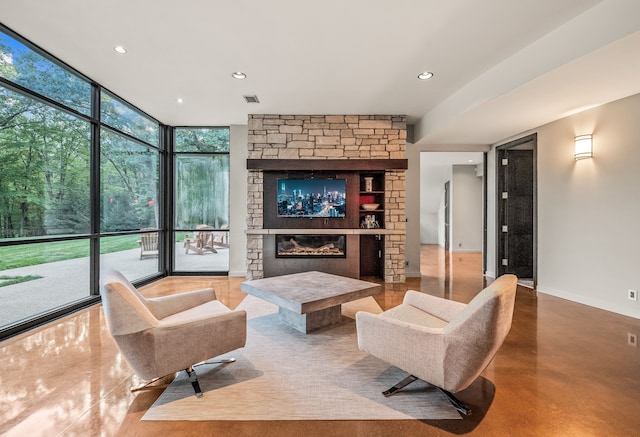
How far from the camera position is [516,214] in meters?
5.55

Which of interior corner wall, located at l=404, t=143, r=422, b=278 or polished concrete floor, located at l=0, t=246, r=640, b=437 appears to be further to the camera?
interior corner wall, located at l=404, t=143, r=422, b=278

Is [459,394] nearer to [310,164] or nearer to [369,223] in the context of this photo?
[369,223]

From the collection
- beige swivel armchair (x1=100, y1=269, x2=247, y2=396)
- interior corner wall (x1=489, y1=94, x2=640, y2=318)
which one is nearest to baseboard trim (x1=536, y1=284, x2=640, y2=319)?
interior corner wall (x1=489, y1=94, x2=640, y2=318)

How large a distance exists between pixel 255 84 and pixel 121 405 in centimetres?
366

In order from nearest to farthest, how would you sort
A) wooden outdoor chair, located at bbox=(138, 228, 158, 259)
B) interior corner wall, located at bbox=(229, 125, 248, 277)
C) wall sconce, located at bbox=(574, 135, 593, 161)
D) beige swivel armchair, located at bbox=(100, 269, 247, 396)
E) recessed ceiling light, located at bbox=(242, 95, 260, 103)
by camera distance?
1. beige swivel armchair, located at bbox=(100, 269, 247, 396)
2. wall sconce, located at bbox=(574, 135, 593, 161)
3. recessed ceiling light, located at bbox=(242, 95, 260, 103)
4. wooden outdoor chair, located at bbox=(138, 228, 158, 259)
5. interior corner wall, located at bbox=(229, 125, 248, 277)

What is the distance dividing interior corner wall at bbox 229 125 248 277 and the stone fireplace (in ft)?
1.67

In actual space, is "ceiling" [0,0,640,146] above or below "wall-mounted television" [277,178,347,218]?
above

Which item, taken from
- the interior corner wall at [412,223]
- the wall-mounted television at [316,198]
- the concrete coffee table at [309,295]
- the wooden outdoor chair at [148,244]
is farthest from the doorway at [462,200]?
the wooden outdoor chair at [148,244]

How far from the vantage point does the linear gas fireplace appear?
5.30 m

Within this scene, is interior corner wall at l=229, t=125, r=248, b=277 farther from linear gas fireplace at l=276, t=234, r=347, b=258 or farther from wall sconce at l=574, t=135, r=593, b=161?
wall sconce at l=574, t=135, r=593, b=161

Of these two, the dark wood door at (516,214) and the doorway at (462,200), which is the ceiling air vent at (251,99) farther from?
the doorway at (462,200)

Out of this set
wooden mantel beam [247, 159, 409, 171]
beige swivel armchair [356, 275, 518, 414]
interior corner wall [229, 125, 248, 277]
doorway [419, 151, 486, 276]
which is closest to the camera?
beige swivel armchair [356, 275, 518, 414]

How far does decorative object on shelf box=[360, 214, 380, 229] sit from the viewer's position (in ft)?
17.7

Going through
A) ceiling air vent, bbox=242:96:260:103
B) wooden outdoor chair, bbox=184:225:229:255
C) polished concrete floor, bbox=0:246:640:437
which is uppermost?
ceiling air vent, bbox=242:96:260:103
